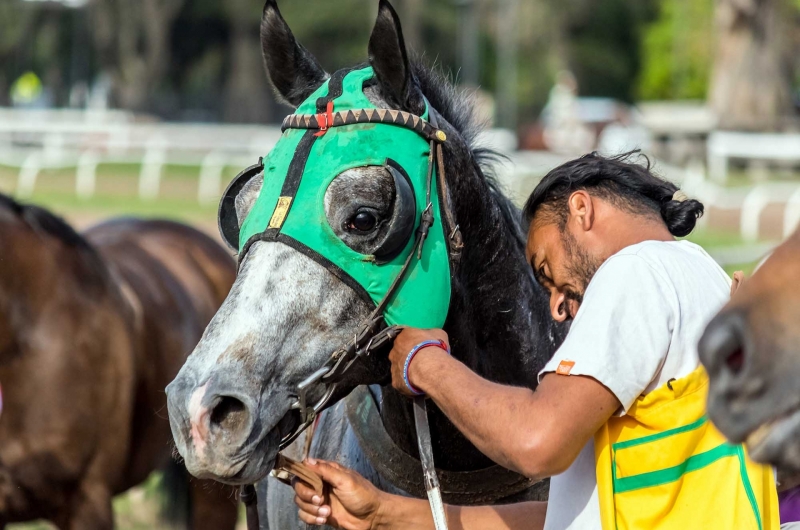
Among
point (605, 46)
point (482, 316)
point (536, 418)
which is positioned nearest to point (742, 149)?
point (482, 316)

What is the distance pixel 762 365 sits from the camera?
1.48 meters

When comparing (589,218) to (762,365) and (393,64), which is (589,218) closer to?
(393,64)

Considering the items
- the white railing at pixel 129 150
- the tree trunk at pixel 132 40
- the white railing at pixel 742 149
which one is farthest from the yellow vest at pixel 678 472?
the tree trunk at pixel 132 40

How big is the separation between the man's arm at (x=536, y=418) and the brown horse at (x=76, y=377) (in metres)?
2.65

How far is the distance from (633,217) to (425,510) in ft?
2.67

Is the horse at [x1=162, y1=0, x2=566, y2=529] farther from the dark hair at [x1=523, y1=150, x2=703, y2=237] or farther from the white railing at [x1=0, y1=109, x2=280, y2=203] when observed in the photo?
the white railing at [x1=0, y1=109, x2=280, y2=203]

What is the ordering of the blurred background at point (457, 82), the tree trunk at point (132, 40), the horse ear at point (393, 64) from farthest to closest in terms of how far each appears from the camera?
the tree trunk at point (132, 40)
the blurred background at point (457, 82)
the horse ear at point (393, 64)

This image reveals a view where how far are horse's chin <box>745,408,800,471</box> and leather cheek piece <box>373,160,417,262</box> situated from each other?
42.0 inches

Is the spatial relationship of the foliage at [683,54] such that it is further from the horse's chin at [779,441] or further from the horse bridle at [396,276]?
the horse's chin at [779,441]

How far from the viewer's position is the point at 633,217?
2.32 meters

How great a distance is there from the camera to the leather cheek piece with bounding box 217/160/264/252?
264 cm

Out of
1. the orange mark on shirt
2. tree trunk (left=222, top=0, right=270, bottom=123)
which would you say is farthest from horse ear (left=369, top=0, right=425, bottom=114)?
tree trunk (left=222, top=0, right=270, bottom=123)

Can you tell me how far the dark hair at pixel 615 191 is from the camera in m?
2.35

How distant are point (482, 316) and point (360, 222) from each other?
1.76 feet
